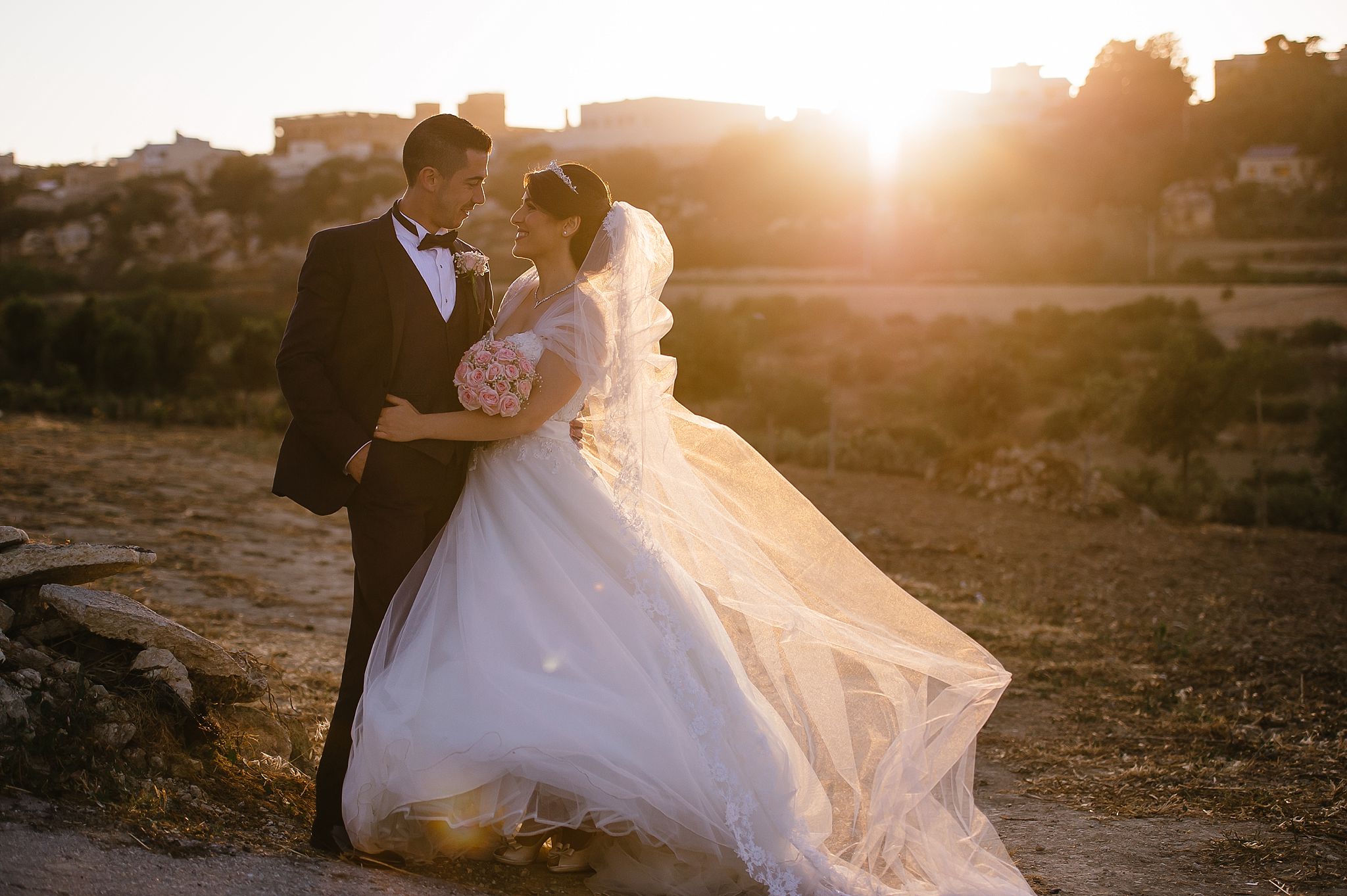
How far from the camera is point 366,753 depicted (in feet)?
10.5

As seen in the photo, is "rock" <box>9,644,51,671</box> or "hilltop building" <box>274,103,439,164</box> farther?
"hilltop building" <box>274,103,439,164</box>

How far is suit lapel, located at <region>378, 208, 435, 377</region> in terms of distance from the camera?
344 cm

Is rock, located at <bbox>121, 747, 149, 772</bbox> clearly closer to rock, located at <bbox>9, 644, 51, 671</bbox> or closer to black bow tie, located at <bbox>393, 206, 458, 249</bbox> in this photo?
rock, located at <bbox>9, 644, 51, 671</bbox>

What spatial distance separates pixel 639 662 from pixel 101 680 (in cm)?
188

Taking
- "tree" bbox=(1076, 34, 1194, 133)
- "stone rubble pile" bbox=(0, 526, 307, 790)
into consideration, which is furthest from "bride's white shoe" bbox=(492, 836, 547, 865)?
"tree" bbox=(1076, 34, 1194, 133)

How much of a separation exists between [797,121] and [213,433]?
68.0m

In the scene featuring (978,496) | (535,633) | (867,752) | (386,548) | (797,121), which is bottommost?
(978,496)

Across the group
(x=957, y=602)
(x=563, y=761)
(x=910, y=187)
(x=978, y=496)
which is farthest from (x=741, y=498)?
(x=910, y=187)

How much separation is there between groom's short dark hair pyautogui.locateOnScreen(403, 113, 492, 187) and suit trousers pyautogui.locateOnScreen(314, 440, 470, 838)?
889 mm

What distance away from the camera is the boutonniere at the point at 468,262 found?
11.9ft

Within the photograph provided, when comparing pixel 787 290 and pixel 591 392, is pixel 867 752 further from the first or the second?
pixel 787 290

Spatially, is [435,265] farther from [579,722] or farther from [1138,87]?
[1138,87]

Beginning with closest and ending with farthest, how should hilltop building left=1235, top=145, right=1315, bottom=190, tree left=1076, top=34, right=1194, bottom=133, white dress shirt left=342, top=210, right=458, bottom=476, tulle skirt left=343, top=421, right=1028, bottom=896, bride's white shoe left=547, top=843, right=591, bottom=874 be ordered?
tulle skirt left=343, top=421, right=1028, bottom=896 → bride's white shoe left=547, top=843, right=591, bottom=874 → white dress shirt left=342, top=210, right=458, bottom=476 → hilltop building left=1235, top=145, right=1315, bottom=190 → tree left=1076, top=34, right=1194, bottom=133

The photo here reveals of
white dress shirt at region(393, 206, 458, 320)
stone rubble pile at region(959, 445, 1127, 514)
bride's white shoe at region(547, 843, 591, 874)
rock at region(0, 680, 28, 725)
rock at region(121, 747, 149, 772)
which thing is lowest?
stone rubble pile at region(959, 445, 1127, 514)
